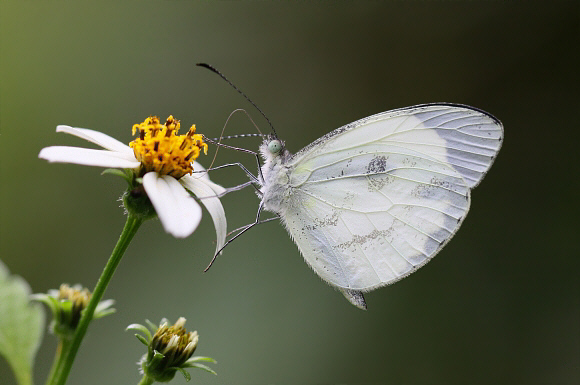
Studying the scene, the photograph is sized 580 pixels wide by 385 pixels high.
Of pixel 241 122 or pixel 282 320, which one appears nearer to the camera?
pixel 282 320

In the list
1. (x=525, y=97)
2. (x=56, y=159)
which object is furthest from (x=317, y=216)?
(x=525, y=97)

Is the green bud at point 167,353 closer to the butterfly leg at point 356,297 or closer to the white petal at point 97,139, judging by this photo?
the white petal at point 97,139

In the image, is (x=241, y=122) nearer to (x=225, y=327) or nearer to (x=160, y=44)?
(x=160, y=44)

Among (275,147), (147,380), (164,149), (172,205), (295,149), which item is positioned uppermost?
(164,149)

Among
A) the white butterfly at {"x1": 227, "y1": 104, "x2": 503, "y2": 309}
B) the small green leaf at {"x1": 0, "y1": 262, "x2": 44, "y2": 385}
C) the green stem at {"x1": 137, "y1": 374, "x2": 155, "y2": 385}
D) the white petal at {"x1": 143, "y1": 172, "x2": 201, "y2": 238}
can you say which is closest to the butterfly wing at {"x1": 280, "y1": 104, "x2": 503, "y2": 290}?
the white butterfly at {"x1": 227, "y1": 104, "x2": 503, "y2": 309}

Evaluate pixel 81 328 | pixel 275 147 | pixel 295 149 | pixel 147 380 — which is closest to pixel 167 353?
pixel 147 380

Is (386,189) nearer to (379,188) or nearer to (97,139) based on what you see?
(379,188)
